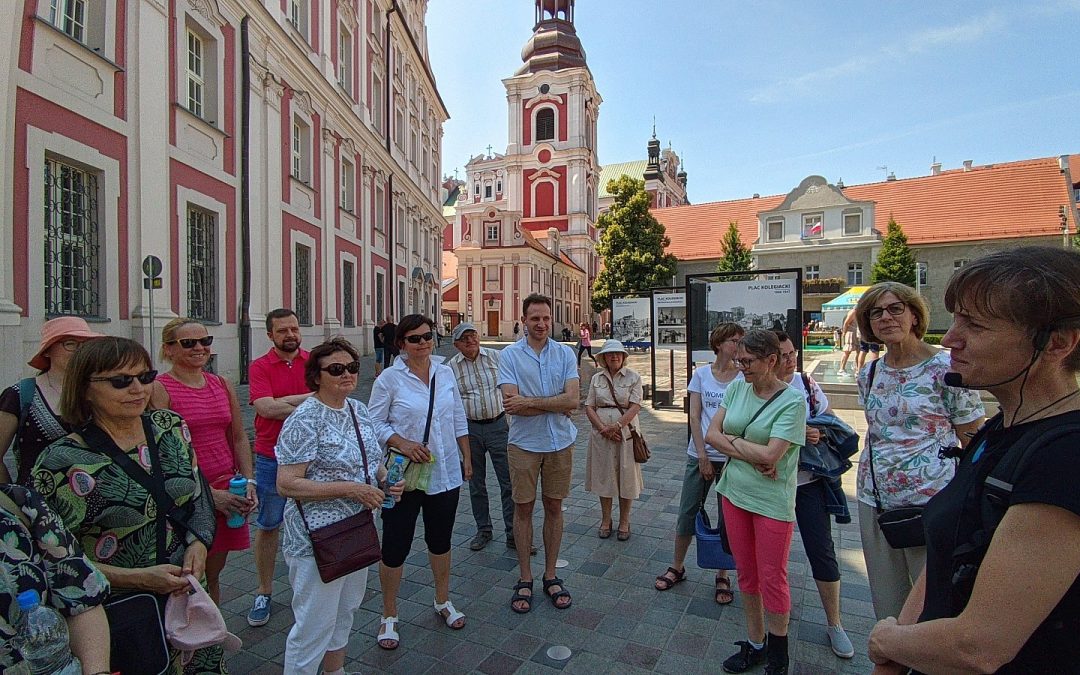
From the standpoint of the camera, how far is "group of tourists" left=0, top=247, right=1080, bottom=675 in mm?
1142

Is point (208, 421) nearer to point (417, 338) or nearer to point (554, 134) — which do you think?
point (417, 338)

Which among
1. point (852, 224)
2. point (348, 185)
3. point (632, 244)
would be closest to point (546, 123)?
point (632, 244)

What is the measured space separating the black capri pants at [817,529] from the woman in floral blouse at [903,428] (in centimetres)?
39

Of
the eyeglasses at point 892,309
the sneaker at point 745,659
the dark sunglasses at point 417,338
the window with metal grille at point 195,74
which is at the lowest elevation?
the sneaker at point 745,659

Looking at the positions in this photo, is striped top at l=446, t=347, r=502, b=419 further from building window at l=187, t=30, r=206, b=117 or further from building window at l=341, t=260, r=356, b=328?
building window at l=341, t=260, r=356, b=328

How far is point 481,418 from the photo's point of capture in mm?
5105

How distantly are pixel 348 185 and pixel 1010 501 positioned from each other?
72.4 feet

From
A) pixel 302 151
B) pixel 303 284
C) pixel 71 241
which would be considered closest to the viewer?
pixel 71 241

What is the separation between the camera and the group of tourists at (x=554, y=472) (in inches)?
44.9

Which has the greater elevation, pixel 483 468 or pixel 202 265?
pixel 202 265

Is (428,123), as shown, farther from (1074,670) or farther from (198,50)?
(1074,670)

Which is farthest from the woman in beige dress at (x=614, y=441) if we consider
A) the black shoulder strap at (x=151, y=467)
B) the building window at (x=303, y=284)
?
the building window at (x=303, y=284)

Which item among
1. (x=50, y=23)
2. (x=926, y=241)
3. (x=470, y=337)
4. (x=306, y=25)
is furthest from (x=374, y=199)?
(x=926, y=241)

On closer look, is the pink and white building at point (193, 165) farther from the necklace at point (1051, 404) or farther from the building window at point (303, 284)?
the necklace at point (1051, 404)
